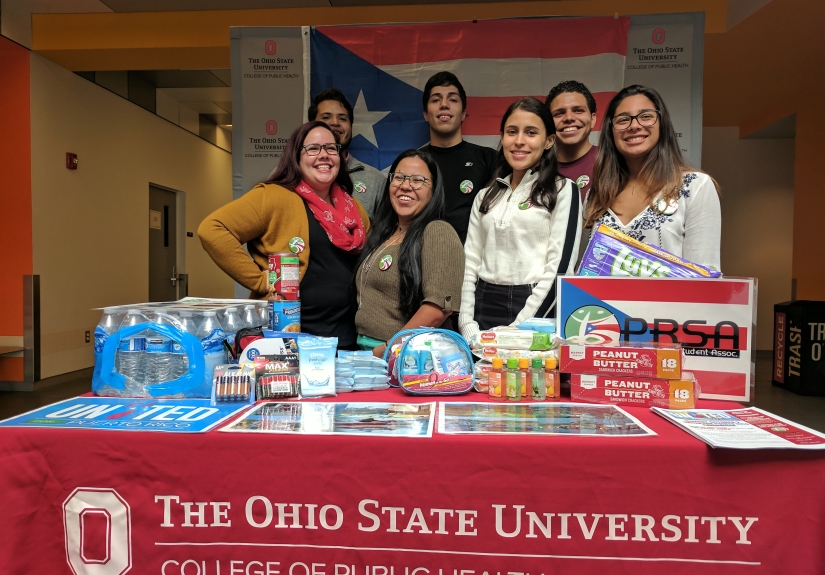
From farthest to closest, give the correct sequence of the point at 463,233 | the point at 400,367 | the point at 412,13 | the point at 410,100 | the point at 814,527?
1. the point at 412,13
2. the point at 410,100
3. the point at 463,233
4. the point at 400,367
5. the point at 814,527

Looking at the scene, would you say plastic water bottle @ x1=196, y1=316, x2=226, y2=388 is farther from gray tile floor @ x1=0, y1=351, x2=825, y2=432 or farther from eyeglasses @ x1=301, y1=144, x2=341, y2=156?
gray tile floor @ x1=0, y1=351, x2=825, y2=432

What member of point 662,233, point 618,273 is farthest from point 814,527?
point 662,233

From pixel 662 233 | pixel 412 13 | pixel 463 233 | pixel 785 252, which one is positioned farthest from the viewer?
pixel 785 252

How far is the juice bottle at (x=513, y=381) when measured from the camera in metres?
1.26

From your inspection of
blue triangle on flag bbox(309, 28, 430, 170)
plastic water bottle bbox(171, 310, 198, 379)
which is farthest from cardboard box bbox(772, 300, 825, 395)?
plastic water bottle bbox(171, 310, 198, 379)

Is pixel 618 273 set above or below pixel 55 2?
below

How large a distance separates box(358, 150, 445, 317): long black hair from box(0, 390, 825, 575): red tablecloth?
910mm

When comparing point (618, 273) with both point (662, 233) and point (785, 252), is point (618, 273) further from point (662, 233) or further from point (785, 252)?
point (785, 252)

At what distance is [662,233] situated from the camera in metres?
1.74

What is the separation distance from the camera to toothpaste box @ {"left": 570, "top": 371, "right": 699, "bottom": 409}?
1182 mm

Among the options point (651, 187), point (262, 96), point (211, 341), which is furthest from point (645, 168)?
point (262, 96)

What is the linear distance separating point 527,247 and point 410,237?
17.1 inches

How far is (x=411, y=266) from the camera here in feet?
6.07

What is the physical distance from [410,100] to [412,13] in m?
1.43
